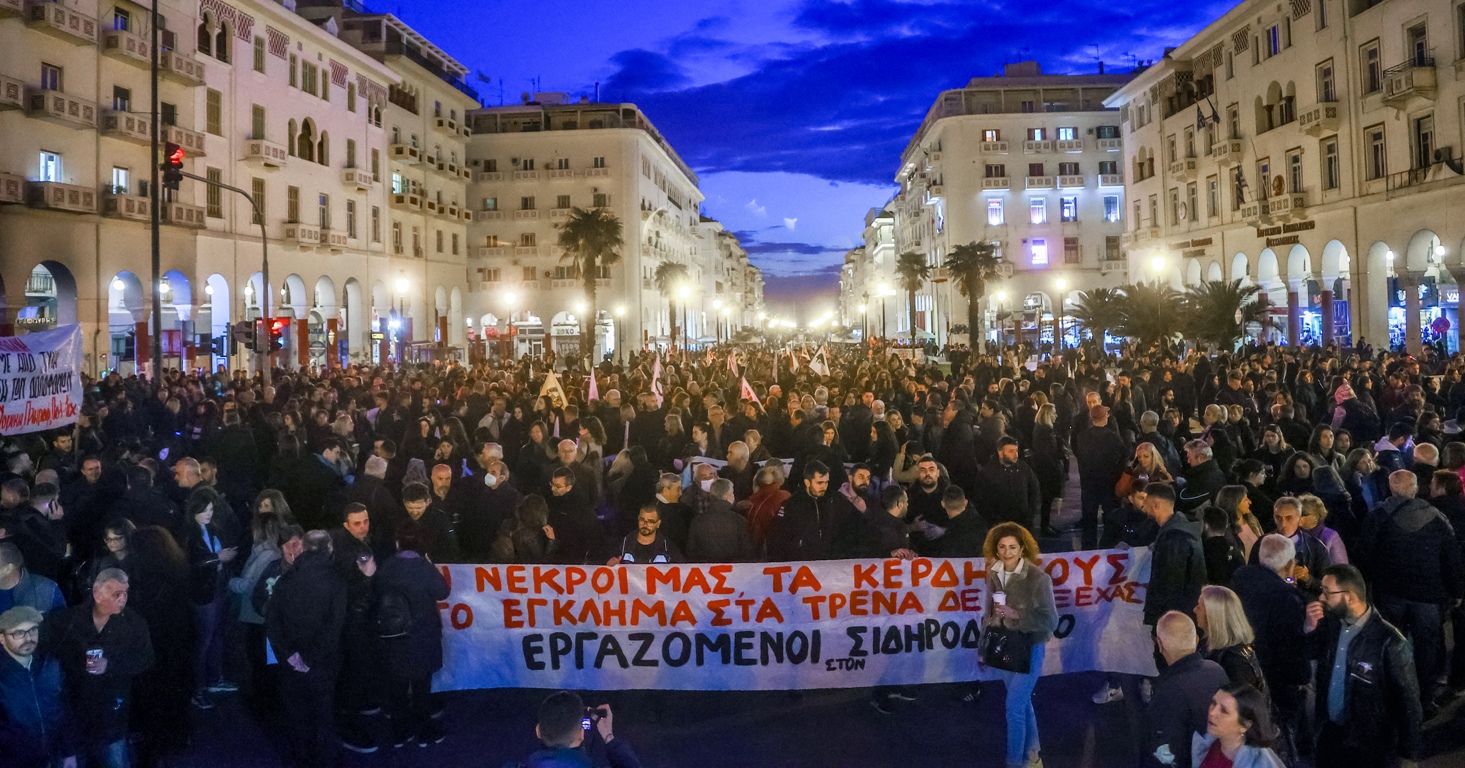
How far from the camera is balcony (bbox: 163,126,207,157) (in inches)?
1337

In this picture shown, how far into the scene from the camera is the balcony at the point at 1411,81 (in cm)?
3193

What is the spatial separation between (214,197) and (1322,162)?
133 feet

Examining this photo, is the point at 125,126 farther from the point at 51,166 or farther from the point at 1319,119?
the point at 1319,119

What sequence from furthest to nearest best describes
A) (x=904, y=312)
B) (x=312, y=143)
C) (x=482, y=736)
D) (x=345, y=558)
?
(x=904, y=312), (x=312, y=143), (x=482, y=736), (x=345, y=558)

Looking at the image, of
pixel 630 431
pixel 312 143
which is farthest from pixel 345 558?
pixel 312 143

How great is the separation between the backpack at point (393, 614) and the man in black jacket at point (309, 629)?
0.77ft

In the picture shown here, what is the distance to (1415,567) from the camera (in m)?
7.23

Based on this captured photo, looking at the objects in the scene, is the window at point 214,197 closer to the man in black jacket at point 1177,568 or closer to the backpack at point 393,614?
the backpack at point 393,614

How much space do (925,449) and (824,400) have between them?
10.2 feet

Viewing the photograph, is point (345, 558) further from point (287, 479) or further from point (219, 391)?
point (219, 391)

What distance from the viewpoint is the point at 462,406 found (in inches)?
690

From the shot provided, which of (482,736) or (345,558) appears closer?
(345,558)

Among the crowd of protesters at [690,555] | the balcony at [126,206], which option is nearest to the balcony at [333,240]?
the balcony at [126,206]

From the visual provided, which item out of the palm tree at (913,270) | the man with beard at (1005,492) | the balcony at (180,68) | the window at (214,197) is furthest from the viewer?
the palm tree at (913,270)
